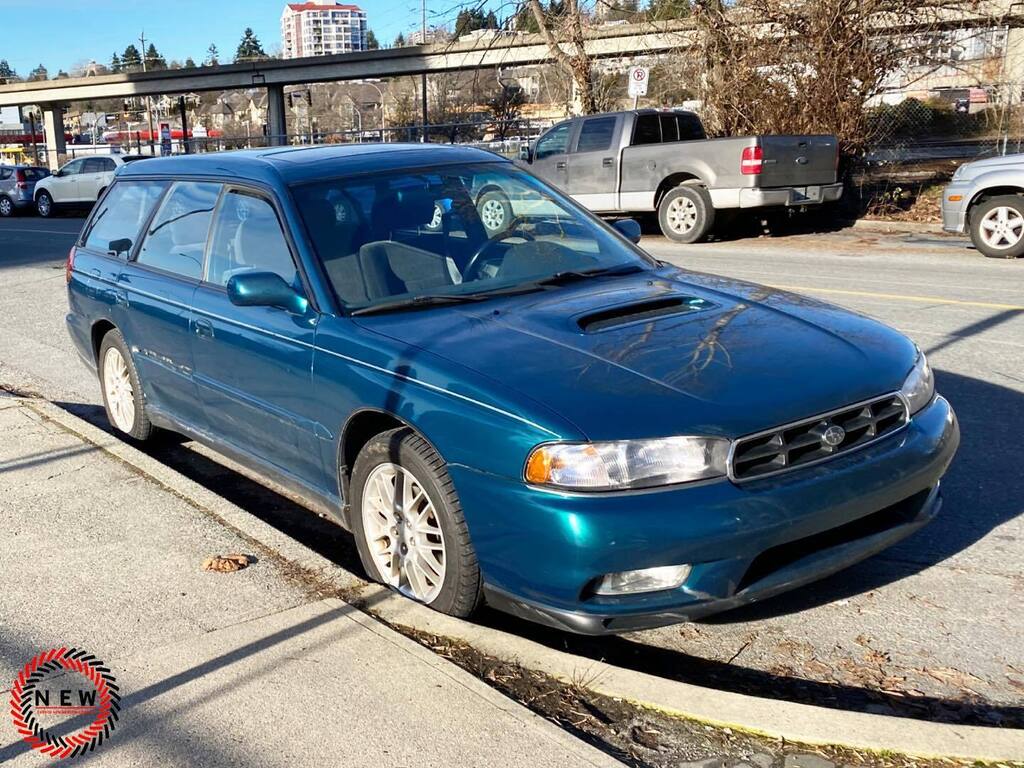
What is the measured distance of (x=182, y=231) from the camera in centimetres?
543

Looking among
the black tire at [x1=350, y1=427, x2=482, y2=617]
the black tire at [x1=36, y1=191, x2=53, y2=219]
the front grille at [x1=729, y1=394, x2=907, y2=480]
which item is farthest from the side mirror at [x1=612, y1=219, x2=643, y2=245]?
the black tire at [x1=36, y1=191, x2=53, y2=219]

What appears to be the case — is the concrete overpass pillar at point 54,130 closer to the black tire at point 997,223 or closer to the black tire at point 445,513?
the black tire at point 997,223

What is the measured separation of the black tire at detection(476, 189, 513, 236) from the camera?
4.80 metres

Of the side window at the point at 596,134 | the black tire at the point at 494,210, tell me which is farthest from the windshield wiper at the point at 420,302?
the side window at the point at 596,134

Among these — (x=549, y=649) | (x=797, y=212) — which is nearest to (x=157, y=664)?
(x=549, y=649)

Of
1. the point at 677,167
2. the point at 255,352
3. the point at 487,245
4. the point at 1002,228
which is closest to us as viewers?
the point at 255,352

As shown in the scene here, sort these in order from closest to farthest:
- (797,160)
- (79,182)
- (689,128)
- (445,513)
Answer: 1. (445,513)
2. (797,160)
3. (689,128)
4. (79,182)

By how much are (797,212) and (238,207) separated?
14.4 meters

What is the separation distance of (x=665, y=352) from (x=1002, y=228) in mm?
10623

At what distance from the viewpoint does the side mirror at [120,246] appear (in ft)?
19.6

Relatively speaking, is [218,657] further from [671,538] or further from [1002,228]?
[1002,228]

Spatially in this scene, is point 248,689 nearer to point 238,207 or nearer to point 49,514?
point 49,514

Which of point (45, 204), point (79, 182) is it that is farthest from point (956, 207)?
point (45, 204)

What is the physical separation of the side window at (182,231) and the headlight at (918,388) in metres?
3.31
